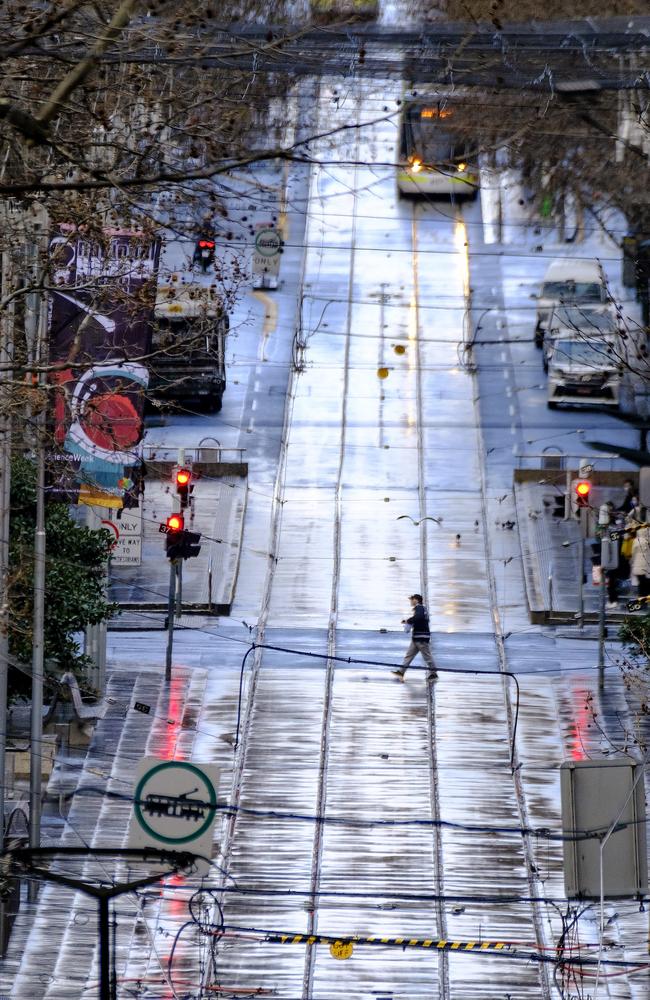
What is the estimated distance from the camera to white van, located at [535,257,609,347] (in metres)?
46.1

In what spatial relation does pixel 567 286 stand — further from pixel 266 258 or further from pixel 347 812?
pixel 347 812

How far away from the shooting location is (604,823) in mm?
17922

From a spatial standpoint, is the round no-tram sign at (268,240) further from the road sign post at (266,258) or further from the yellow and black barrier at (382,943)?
the yellow and black barrier at (382,943)

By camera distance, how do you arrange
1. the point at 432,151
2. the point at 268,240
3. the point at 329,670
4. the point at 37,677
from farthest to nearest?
the point at 432,151 < the point at 268,240 < the point at 329,670 < the point at 37,677

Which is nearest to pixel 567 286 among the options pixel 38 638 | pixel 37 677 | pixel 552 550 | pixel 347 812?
pixel 552 550

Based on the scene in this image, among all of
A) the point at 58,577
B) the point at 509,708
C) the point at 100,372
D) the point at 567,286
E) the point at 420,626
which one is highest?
the point at 100,372

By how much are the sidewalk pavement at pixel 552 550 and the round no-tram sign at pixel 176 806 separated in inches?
627

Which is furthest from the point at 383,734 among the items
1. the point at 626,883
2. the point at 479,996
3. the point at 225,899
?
the point at 626,883

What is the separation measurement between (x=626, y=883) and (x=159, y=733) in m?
11.3

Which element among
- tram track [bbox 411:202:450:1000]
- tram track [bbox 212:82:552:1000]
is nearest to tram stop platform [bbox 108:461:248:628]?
tram track [bbox 212:82:552:1000]

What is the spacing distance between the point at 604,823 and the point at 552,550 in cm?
1850

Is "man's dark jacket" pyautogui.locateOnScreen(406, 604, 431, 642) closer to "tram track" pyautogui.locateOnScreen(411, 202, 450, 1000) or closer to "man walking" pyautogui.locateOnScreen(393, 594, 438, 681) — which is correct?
"man walking" pyautogui.locateOnScreen(393, 594, 438, 681)

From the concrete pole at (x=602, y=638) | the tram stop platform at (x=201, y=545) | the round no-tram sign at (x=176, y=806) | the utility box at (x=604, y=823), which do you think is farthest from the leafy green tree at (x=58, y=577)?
the utility box at (x=604, y=823)

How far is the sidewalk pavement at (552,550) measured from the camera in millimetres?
33250
